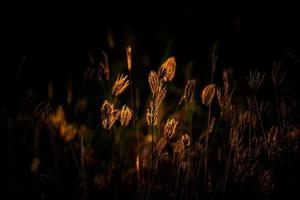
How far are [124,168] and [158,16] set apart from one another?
1.31m

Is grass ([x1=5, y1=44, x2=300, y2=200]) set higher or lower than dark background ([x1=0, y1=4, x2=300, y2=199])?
lower

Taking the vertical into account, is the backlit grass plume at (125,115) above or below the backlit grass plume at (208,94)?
below

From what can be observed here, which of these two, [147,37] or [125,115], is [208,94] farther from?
[147,37]

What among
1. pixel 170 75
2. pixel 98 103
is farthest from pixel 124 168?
pixel 170 75

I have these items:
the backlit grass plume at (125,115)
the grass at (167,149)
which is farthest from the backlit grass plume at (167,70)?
the backlit grass plume at (125,115)

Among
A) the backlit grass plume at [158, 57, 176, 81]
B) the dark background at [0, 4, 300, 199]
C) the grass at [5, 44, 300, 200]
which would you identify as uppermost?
the dark background at [0, 4, 300, 199]

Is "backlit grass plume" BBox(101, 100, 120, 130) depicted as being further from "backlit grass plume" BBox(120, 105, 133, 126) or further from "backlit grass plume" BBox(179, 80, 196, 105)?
"backlit grass plume" BBox(179, 80, 196, 105)

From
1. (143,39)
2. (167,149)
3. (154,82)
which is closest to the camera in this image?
(154,82)

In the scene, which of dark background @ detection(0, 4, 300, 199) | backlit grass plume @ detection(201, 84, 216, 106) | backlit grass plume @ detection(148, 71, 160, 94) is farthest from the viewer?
dark background @ detection(0, 4, 300, 199)

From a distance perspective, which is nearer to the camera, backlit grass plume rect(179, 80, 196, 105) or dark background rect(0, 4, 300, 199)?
backlit grass plume rect(179, 80, 196, 105)

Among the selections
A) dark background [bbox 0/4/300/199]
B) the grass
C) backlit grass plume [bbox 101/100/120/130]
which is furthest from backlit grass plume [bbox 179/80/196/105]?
dark background [bbox 0/4/300/199]

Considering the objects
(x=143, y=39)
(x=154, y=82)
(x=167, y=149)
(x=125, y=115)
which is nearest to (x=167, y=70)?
(x=154, y=82)

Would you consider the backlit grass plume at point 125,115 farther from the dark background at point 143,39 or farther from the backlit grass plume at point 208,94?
the dark background at point 143,39

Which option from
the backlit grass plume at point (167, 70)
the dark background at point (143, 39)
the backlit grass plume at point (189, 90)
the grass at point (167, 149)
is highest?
the dark background at point (143, 39)
